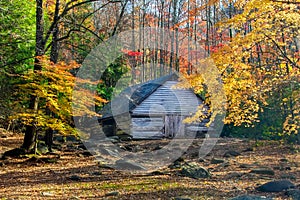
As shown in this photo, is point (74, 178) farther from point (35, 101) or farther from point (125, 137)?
point (125, 137)

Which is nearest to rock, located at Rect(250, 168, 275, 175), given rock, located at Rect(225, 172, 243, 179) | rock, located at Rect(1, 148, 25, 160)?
rock, located at Rect(225, 172, 243, 179)

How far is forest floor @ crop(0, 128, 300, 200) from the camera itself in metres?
8.61

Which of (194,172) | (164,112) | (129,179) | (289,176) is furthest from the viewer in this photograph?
(164,112)

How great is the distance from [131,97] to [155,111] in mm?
2348

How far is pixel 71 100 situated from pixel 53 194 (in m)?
4.82

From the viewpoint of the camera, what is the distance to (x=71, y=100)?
12.5 metres

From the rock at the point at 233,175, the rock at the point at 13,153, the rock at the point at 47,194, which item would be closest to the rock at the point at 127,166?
the rock at the point at 233,175

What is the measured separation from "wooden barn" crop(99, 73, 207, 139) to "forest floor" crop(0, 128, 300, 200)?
25.2 ft

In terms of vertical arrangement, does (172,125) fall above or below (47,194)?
above

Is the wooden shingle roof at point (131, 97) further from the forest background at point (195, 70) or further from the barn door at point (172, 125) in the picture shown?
the forest background at point (195, 70)

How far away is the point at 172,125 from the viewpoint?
971 inches

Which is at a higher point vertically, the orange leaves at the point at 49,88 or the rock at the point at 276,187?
the orange leaves at the point at 49,88

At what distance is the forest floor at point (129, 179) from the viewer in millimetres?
8609

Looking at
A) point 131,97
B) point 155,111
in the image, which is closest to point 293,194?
point 155,111
